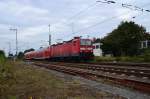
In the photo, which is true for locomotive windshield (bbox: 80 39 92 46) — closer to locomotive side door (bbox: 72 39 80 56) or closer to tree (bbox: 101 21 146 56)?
locomotive side door (bbox: 72 39 80 56)

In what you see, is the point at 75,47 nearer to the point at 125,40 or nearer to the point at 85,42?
the point at 85,42

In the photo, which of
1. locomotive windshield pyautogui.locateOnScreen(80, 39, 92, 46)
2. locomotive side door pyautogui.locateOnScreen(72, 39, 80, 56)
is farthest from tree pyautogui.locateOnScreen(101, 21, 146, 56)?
locomotive side door pyautogui.locateOnScreen(72, 39, 80, 56)

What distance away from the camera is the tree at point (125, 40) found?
71.1 metres

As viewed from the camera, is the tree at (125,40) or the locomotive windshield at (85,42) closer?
the locomotive windshield at (85,42)

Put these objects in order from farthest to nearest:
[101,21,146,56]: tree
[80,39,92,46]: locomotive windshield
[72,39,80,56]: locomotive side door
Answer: [101,21,146,56]: tree < [80,39,92,46]: locomotive windshield < [72,39,80,56]: locomotive side door

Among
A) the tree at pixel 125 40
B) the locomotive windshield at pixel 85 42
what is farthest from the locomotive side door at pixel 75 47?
the tree at pixel 125 40

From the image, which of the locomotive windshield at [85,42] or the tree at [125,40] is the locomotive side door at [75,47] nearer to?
the locomotive windshield at [85,42]

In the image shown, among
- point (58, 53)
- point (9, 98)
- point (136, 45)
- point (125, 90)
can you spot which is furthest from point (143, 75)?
point (136, 45)

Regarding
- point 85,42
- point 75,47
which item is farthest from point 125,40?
point 75,47

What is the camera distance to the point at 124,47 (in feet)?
236

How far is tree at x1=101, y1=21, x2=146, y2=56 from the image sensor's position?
7106 centimetres

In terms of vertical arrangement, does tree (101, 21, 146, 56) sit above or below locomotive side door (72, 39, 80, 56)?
above

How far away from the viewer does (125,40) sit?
7225cm

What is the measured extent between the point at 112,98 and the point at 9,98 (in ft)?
10.9
